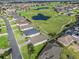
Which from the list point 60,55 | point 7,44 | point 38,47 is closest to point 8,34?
point 7,44

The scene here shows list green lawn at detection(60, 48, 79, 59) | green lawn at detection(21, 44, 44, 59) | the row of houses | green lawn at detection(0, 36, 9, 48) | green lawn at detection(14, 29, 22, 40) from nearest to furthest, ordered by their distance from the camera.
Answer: green lawn at detection(60, 48, 79, 59) < green lawn at detection(21, 44, 44, 59) < green lawn at detection(0, 36, 9, 48) < the row of houses < green lawn at detection(14, 29, 22, 40)

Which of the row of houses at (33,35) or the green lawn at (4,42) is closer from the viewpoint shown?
the green lawn at (4,42)

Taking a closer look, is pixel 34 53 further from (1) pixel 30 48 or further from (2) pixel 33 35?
(2) pixel 33 35

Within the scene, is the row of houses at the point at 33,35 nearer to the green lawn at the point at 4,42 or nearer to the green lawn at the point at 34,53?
the green lawn at the point at 34,53

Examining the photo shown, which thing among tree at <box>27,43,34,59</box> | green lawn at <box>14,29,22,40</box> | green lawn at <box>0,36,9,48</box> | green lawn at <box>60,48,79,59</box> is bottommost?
green lawn at <box>14,29,22,40</box>

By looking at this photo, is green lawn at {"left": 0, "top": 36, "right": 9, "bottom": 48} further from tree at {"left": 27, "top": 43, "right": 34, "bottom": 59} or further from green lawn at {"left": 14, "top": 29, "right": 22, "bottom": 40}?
tree at {"left": 27, "top": 43, "right": 34, "bottom": 59}

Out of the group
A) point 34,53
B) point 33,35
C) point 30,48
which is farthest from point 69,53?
point 33,35

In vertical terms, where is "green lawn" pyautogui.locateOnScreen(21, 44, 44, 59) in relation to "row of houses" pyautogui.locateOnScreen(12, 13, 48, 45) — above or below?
above

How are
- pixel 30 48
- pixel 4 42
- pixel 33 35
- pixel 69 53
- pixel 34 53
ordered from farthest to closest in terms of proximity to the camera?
pixel 33 35 → pixel 4 42 → pixel 30 48 → pixel 34 53 → pixel 69 53

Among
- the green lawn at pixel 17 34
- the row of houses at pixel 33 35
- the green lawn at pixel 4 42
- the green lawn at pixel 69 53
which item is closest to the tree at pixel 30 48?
the row of houses at pixel 33 35

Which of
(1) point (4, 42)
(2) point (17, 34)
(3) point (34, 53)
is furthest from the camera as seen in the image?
(2) point (17, 34)

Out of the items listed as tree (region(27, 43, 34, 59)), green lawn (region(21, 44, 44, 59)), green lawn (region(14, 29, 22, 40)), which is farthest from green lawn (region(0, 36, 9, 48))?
tree (region(27, 43, 34, 59))
